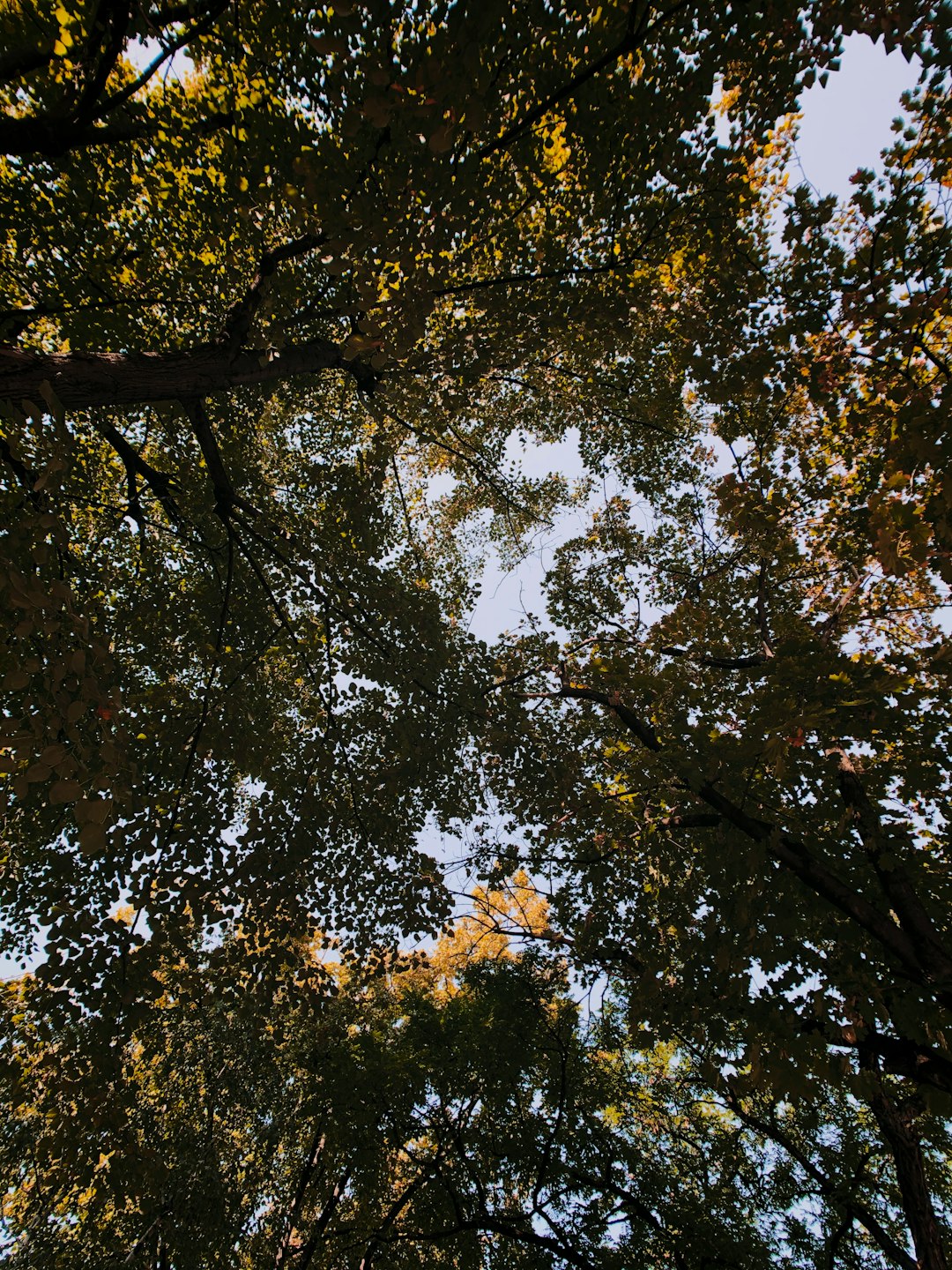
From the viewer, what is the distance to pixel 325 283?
19.3ft

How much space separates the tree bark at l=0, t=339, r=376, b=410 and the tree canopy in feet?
0.12

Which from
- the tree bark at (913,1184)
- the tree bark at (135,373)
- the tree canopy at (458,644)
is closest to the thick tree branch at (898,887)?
the tree canopy at (458,644)

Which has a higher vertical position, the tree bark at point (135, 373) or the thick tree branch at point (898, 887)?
the tree bark at point (135, 373)

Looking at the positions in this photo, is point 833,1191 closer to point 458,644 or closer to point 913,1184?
point 913,1184

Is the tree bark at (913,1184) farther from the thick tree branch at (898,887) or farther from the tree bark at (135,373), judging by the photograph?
the tree bark at (135,373)

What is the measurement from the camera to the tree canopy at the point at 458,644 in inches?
134

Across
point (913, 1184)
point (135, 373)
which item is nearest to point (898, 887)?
point (913, 1184)

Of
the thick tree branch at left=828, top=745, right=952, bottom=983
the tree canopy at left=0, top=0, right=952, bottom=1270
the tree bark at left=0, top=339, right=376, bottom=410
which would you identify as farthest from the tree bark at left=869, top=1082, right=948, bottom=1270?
the tree bark at left=0, top=339, right=376, bottom=410

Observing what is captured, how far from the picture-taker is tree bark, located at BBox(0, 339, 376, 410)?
3.79 m

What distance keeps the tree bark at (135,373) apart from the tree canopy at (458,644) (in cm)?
4

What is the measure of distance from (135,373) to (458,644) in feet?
12.3

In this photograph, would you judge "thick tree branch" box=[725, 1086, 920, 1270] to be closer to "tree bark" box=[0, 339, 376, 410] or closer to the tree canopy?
the tree canopy

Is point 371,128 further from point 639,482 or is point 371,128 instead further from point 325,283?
point 639,482

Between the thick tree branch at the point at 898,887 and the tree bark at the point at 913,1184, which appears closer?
the thick tree branch at the point at 898,887
